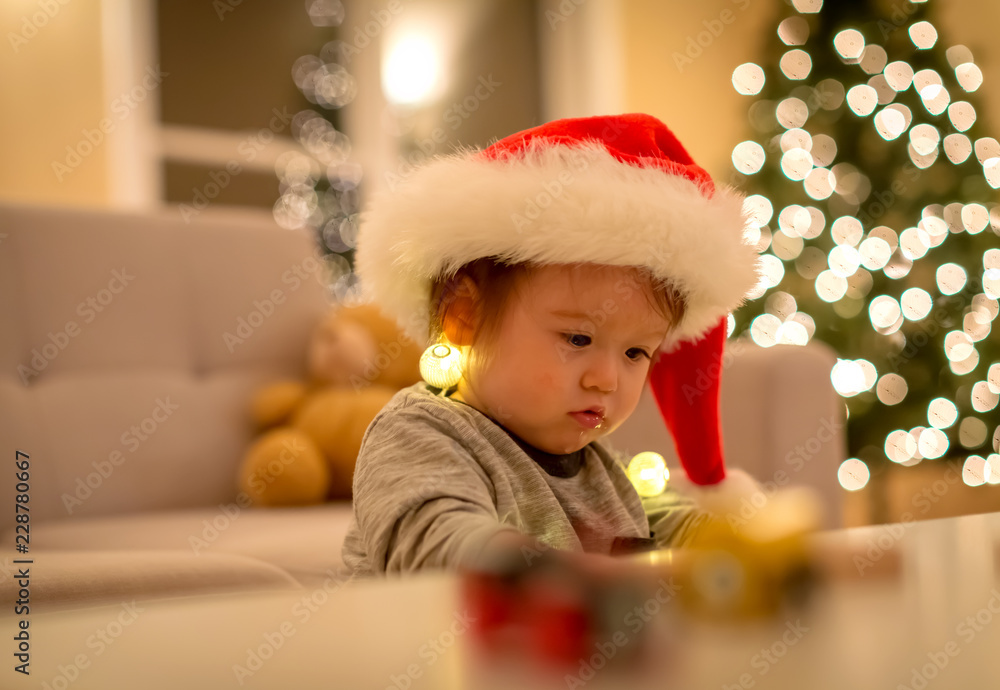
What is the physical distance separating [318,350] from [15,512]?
0.52 m

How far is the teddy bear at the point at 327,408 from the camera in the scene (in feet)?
3.95

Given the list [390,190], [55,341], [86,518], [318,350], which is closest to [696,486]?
[390,190]

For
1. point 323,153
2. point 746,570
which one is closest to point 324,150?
point 323,153

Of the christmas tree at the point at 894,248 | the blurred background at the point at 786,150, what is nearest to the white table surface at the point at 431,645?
the blurred background at the point at 786,150

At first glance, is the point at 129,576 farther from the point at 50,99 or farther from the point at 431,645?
the point at 50,99

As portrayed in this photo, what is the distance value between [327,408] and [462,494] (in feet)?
2.41

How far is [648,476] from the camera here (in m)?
0.92

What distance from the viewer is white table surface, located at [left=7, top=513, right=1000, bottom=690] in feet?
1.12

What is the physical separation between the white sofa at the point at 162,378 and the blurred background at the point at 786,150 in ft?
2.90

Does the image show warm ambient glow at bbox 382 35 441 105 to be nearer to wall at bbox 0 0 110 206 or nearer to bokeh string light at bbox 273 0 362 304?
bokeh string light at bbox 273 0 362 304

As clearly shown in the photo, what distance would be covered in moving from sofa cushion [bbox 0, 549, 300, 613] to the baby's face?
0.97ft

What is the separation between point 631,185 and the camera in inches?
A: 29.5

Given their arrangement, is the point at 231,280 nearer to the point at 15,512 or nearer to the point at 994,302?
the point at 15,512

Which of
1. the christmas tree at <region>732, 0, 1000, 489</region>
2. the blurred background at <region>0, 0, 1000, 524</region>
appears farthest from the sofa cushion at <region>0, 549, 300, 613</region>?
the christmas tree at <region>732, 0, 1000, 489</region>
